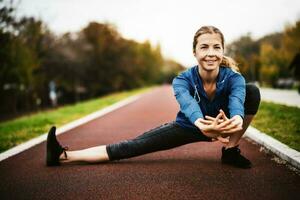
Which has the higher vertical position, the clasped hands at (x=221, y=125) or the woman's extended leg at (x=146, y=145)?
the clasped hands at (x=221, y=125)

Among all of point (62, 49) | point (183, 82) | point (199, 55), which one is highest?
point (62, 49)

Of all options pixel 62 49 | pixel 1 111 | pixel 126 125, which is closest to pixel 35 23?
pixel 1 111

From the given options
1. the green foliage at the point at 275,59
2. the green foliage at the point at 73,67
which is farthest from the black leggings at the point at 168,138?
the green foliage at the point at 73,67

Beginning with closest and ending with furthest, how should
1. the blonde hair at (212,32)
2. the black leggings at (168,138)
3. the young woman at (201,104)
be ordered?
the young woman at (201,104)
the blonde hair at (212,32)
the black leggings at (168,138)

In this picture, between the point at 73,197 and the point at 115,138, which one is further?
the point at 115,138

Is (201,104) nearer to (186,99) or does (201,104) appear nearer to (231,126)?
(186,99)

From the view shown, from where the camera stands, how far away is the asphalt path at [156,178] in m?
3.65

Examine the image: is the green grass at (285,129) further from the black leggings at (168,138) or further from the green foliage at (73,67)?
the green foliage at (73,67)

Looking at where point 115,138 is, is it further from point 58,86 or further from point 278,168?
point 58,86

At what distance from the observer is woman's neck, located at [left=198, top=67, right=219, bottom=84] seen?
172 inches

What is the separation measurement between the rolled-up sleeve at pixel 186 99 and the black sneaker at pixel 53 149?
5.06 ft

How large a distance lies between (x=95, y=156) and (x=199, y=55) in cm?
178

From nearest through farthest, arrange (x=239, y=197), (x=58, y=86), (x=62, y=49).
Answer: (x=239, y=197) < (x=62, y=49) < (x=58, y=86)

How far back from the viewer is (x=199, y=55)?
428 cm
